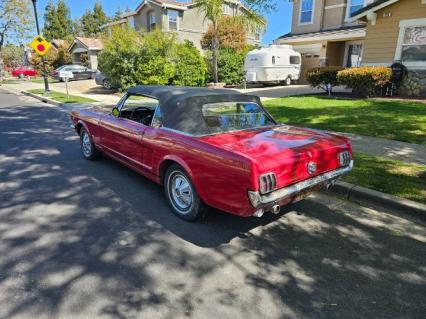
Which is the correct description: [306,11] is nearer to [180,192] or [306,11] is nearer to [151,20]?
[151,20]

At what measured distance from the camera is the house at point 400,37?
41.7 feet

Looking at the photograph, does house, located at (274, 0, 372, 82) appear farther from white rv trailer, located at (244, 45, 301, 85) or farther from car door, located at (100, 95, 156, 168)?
car door, located at (100, 95, 156, 168)

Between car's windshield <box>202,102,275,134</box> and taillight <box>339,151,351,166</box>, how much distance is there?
3.42 feet

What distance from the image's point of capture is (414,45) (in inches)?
515

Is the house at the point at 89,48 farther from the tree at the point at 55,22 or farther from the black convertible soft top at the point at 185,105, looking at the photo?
the black convertible soft top at the point at 185,105

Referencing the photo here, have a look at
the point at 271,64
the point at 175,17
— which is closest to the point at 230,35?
the point at 175,17

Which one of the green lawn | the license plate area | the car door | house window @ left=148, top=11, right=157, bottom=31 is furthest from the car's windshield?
house window @ left=148, top=11, right=157, bottom=31

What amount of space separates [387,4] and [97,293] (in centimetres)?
1500

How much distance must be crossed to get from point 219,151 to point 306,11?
2239cm

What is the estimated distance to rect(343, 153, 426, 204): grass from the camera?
4324 mm

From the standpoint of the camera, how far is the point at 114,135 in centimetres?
505

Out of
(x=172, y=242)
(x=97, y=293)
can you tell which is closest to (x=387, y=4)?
(x=172, y=242)

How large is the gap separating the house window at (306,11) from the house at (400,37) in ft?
27.7

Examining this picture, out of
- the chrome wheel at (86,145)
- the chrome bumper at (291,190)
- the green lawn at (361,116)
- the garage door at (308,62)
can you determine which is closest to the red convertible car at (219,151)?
the chrome bumper at (291,190)
